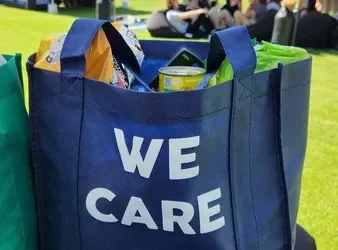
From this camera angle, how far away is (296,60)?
1.00 metres

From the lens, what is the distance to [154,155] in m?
0.80

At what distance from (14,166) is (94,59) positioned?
0.20 meters

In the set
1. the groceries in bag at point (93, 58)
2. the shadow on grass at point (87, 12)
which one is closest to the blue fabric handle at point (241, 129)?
the groceries in bag at point (93, 58)

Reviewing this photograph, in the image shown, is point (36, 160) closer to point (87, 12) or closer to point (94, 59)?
point (94, 59)

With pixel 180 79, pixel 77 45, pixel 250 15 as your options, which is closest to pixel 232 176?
pixel 180 79

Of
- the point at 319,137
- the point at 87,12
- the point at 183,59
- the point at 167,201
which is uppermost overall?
the point at 183,59

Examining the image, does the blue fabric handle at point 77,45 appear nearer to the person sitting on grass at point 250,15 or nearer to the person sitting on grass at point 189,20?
the person sitting on grass at point 250,15

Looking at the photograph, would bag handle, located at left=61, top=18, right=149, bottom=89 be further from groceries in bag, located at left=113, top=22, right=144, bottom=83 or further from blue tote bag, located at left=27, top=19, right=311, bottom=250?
groceries in bag, located at left=113, top=22, right=144, bottom=83

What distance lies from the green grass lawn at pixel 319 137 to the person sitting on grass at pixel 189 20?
1.14ft

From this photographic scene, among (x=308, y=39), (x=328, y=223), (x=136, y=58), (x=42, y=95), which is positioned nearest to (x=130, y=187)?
(x=42, y=95)

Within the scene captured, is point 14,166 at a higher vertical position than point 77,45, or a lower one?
lower

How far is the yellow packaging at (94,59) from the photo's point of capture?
0.87 m

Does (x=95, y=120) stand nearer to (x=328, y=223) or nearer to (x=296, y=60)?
(x=296, y=60)

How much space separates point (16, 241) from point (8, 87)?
0.78 ft
